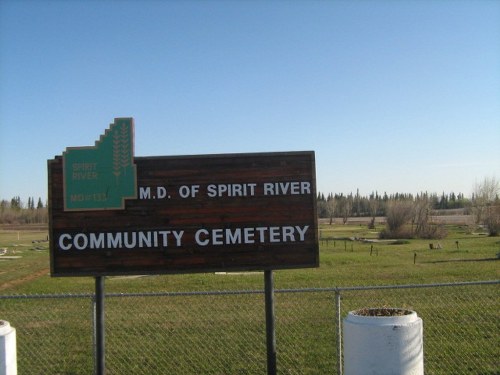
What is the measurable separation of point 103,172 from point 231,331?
4.43 metres

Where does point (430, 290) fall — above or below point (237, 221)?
below

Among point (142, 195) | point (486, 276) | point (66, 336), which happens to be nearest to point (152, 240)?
point (142, 195)

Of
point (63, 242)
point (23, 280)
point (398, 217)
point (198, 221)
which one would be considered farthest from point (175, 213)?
point (398, 217)

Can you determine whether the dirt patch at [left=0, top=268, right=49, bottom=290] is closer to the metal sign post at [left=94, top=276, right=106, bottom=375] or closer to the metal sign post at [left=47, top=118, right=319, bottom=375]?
the metal sign post at [left=94, top=276, right=106, bottom=375]

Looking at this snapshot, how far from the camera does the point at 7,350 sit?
5.80m

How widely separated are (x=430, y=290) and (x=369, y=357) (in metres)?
9.04

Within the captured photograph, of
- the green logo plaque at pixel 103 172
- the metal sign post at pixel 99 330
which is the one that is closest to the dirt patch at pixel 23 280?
the metal sign post at pixel 99 330

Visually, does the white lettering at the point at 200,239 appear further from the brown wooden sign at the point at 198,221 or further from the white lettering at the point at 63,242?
the white lettering at the point at 63,242

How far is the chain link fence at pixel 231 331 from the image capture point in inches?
296

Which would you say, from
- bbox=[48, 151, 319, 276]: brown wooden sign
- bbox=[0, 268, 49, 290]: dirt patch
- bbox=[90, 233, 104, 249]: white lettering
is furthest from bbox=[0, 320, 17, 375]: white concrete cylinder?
bbox=[0, 268, 49, 290]: dirt patch

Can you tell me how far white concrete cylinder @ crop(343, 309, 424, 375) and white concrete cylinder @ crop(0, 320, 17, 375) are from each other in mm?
3540

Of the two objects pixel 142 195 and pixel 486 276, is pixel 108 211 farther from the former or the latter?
pixel 486 276

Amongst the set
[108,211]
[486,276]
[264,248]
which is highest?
[108,211]

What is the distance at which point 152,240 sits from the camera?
641 cm
